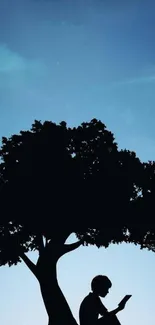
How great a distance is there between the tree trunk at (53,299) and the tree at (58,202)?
0.08 metres

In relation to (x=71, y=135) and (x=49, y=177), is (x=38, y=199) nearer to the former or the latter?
(x=49, y=177)

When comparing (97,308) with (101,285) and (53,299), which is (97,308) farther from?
(53,299)

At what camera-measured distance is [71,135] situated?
1380 inches

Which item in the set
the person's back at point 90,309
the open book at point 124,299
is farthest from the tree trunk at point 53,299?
the open book at point 124,299

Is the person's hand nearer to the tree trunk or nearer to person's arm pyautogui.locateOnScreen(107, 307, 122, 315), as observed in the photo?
person's arm pyautogui.locateOnScreen(107, 307, 122, 315)

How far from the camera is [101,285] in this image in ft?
23.3

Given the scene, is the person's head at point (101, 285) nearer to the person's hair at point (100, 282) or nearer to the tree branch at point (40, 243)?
the person's hair at point (100, 282)

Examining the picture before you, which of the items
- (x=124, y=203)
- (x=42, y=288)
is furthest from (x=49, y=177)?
(x=42, y=288)

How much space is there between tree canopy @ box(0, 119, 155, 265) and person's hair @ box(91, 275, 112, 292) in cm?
2389

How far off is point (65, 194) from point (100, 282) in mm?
24063

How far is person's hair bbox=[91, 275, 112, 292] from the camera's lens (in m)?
7.00

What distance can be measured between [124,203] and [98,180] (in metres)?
3.26

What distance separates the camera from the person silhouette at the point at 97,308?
7027mm

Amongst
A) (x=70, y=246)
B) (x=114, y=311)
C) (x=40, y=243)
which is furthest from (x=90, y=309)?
(x=40, y=243)
